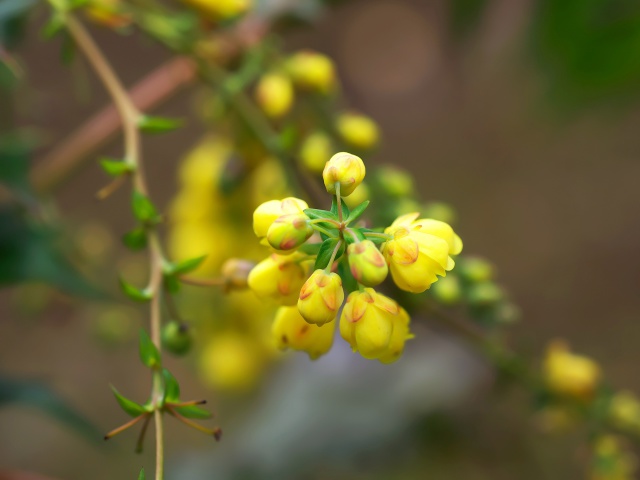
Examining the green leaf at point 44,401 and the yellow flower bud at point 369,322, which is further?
the green leaf at point 44,401

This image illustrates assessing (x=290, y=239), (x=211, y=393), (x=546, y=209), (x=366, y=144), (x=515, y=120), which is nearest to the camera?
(x=290, y=239)

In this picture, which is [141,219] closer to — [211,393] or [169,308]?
[169,308]

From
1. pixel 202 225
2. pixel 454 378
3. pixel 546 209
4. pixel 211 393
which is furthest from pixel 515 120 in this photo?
pixel 211 393

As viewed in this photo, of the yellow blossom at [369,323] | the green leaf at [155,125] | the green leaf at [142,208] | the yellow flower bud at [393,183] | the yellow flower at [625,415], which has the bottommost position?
the yellow blossom at [369,323]

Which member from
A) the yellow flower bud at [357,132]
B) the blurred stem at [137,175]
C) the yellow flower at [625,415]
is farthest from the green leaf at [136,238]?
the yellow flower at [625,415]

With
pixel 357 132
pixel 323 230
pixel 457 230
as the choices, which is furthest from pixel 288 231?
pixel 457 230

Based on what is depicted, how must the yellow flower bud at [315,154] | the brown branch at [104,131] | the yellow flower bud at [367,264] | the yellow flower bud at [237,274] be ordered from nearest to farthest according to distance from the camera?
the yellow flower bud at [367,264]
the yellow flower bud at [237,274]
the yellow flower bud at [315,154]
the brown branch at [104,131]

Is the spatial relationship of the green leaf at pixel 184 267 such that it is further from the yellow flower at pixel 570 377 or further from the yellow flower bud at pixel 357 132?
the yellow flower at pixel 570 377

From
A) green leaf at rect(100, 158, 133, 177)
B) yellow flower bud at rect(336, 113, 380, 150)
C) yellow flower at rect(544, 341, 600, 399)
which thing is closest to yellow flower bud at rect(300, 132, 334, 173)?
yellow flower bud at rect(336, 113, 380, 150)

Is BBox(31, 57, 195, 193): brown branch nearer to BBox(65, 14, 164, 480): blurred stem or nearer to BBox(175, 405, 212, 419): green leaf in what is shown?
BBox(65, 14, 164, 480): blurred stem
